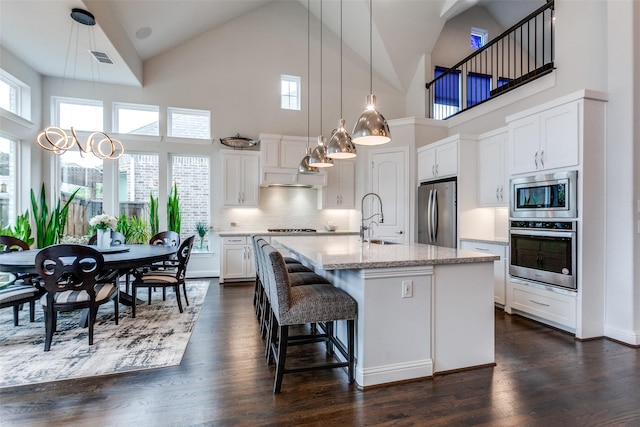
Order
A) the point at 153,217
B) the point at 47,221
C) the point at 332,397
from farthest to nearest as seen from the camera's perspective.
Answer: the point at 153,217 < the point at 47,221 < the point at 332,397

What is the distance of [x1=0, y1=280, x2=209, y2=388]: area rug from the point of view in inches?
94.0

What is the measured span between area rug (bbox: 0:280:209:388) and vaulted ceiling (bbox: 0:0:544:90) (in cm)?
343

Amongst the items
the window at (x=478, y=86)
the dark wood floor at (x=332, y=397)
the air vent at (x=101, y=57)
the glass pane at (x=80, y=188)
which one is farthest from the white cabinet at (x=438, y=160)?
the glass pane at (x=80, y=188)

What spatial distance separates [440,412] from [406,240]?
3.54m

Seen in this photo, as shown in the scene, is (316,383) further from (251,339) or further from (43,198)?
(43,198)

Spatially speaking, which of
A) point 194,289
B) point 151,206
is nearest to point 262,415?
point 194,289

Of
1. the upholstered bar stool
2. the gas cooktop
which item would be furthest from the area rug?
the gas cooktop

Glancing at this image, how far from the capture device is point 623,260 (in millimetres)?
3002

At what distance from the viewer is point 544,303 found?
3.38 metres

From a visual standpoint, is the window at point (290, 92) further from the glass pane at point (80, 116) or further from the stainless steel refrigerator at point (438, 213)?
the glass pane at point (80, 116)

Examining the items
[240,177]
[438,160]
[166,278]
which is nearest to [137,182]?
[240,177]

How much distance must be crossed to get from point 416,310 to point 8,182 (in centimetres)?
595

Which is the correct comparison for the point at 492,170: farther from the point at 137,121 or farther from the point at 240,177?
the point at 137,121

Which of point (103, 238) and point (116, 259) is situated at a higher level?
point (103, 238)
